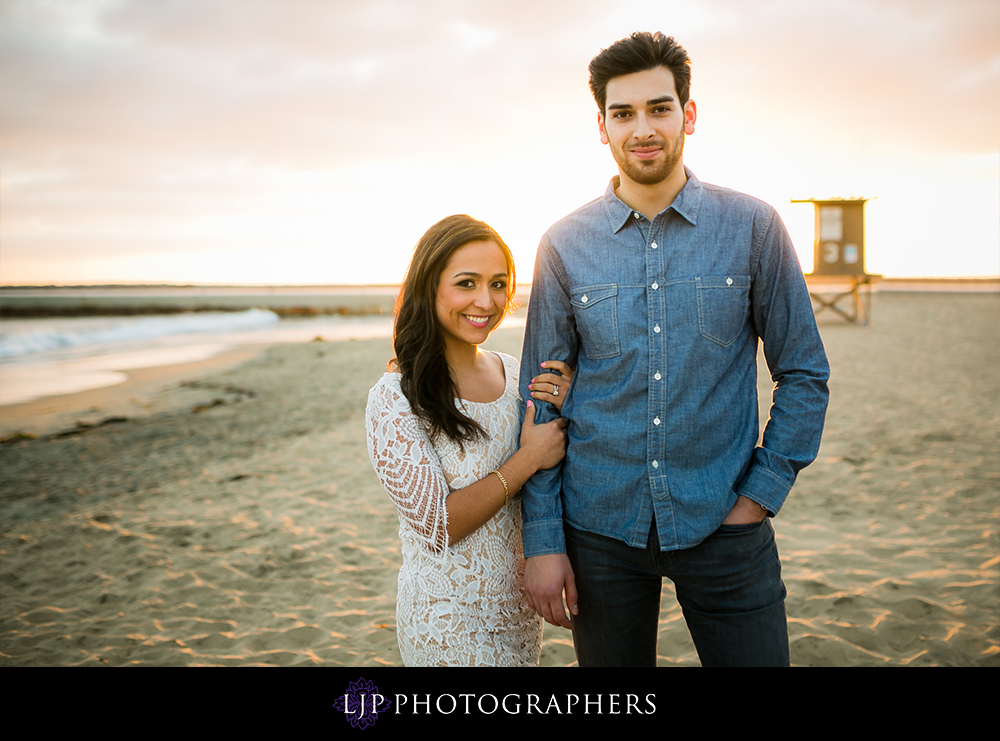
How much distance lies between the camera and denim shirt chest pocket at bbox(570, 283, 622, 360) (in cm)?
199

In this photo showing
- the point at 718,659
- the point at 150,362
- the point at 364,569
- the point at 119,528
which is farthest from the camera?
the point at 150,362

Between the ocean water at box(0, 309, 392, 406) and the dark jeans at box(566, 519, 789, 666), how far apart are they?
12.7m

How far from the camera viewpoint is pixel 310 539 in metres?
5.30

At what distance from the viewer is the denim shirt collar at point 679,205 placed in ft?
6.45

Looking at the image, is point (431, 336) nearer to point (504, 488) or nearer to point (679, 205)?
point (504, 488)

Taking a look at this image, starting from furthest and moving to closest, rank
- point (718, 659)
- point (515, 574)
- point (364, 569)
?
point (364, 569)
point (515, 574)
point (718, 659)

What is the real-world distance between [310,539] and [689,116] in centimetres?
454

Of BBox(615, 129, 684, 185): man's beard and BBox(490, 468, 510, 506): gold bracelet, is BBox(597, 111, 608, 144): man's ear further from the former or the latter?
BBox(490, 468, 510, 506): gold bracelet

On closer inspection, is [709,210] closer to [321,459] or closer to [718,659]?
[718,659]

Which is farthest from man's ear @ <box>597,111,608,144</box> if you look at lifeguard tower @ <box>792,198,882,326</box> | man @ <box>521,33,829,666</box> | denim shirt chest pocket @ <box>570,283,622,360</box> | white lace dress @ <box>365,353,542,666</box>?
lifeguard tower @ <box>792,198,882,326</box>

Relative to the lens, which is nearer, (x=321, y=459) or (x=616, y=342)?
(x=616, y=342)
